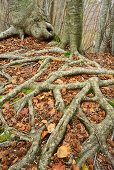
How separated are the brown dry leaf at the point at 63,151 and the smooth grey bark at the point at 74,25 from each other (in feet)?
10.6

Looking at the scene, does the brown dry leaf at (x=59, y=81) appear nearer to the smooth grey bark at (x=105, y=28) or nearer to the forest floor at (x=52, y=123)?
the forest floor at (x=52, y=123)

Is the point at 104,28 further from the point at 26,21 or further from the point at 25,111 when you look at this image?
the point at 25,111

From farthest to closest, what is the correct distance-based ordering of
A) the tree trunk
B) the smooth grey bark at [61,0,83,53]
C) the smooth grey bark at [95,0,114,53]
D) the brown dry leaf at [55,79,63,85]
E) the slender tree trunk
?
the slender tree trunk → the smooth grey bark at [95,0,114,53] → the tree trunk → the smooth grey bark at [61,0,83,53] → the brown dry leaf at [55,79,63,85]

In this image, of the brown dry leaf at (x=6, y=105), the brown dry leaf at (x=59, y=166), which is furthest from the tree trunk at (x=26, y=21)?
the brown dry leaf at (x=59, y=166)

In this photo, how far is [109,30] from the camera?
571 cm

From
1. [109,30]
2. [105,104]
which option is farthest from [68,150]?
[109,30]

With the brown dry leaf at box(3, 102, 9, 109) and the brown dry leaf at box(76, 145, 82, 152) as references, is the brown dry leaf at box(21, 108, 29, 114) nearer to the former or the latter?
the brown dry leaf at box(3, 102, 9, 109)

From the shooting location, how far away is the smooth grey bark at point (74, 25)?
11.2 ft

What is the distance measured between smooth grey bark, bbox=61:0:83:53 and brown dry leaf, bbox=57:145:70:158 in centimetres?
322

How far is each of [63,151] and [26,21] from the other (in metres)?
5.32

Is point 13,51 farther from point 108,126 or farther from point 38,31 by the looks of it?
point 108,126

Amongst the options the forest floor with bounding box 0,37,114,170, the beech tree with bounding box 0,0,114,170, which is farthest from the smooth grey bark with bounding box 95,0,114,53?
the forest floor with bounding box 0,37,114,170

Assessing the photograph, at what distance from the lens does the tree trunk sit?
4.83 metres

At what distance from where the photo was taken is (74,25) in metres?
3.70
